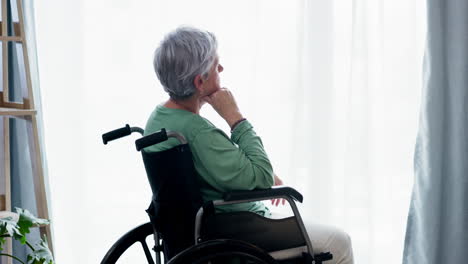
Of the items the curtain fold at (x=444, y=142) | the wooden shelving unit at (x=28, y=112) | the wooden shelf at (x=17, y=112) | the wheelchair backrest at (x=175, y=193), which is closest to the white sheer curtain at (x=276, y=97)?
the curtain fold at (x=444, y=142)

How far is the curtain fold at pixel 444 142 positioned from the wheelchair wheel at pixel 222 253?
111 centimetres

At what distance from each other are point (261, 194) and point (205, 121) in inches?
10.1

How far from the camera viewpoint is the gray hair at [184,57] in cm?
161

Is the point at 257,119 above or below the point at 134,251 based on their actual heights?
above

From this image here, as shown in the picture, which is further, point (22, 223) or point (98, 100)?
point (98, 100)

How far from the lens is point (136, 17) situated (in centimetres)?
259

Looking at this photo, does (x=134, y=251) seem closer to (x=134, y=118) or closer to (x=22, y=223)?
(x=134, y=118)

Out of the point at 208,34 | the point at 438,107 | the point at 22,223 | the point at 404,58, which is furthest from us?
the point at 404,58

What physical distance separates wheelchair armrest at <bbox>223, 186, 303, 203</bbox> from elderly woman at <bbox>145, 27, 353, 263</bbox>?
0.07 metres

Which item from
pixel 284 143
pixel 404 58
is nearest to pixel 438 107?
pixel 404 58

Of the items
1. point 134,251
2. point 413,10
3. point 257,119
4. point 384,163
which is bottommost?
point 134,251

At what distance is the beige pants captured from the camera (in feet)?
5.71

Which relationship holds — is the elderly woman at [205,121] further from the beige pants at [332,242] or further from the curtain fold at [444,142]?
the curtain fold at [444,142]

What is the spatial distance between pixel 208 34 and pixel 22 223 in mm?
827
